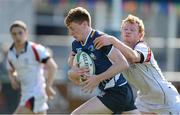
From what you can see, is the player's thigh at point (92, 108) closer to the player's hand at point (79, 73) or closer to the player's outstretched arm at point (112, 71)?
the player's hand at point (79, 73)

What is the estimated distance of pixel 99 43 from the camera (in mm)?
9289

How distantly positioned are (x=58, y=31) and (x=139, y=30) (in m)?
20.5

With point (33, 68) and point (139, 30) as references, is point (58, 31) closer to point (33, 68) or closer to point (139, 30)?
point (33, 68)

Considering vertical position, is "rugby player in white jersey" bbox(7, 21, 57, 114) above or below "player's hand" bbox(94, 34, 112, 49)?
below

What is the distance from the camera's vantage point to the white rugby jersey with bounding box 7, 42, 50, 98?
501 inches

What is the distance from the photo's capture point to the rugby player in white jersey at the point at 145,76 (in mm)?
9578

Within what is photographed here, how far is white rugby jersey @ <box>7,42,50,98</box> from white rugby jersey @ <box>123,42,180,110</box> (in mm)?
3039

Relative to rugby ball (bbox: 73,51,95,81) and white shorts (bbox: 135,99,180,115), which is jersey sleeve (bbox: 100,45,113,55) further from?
white shorts (bbox: 135,99,180,115)

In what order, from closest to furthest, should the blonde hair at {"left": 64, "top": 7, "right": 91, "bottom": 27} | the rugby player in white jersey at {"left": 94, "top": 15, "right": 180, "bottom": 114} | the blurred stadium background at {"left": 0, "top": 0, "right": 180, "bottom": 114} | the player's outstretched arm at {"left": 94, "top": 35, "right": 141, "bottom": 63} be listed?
the player's outstretched arm at {"left": 94, "top": 35, "right": 141, "bottom": 63}
the blonde hair at {"left": 64, "top": 7, "right": 91, "bottom": 27}
the rugby player in white jersey at {"left": 94, "top": 15, "right": 180, "bottom": 114}
the blurred stadium background at {"left": 0, "top": 0, "right": 180, "bottom": 114}

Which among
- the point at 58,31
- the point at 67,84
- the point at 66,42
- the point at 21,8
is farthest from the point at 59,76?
the point at 58,31

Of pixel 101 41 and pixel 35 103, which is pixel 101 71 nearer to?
pixel 101 41

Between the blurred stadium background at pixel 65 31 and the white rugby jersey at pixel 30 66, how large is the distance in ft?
18.7

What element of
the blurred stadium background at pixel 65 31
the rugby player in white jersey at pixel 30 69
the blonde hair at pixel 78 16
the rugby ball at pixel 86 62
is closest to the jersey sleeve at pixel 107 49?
the rugby ball at pixel 86 62

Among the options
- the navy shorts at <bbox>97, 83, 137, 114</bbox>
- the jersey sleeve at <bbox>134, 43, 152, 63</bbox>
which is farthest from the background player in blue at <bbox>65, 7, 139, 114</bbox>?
the jersey sleeve at <bbox>134, 43, 152, 63</bbox>
